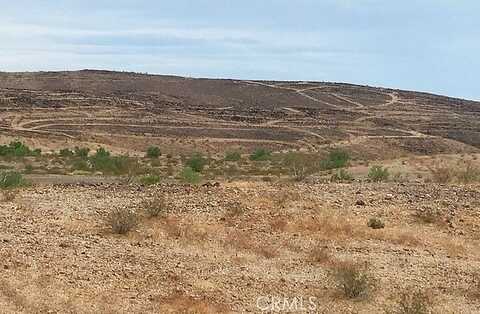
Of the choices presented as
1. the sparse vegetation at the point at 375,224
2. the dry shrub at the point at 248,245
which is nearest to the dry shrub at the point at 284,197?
the sparse vegetation at the point at 375,224

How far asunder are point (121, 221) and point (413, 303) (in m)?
5.72

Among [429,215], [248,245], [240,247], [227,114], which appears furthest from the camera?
[227,114]

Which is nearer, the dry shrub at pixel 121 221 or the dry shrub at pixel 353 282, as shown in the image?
the dry shrub at pixel 353 282

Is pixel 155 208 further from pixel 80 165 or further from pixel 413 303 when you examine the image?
pixel 80 165

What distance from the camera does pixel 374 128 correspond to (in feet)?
243

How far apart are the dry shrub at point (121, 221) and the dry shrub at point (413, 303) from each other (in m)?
5.14

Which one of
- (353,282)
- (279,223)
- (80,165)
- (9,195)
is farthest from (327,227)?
(80,165)

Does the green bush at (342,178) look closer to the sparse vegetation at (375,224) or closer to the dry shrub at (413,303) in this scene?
the sparse vegetation at (375,224)

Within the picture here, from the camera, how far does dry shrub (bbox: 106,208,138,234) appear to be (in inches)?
521

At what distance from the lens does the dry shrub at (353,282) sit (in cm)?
1066

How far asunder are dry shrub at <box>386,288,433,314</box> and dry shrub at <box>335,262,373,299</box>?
0.52 metres

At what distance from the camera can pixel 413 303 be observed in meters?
9.93

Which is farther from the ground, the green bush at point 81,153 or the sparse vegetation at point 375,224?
the sparse vegetation at point 375,224

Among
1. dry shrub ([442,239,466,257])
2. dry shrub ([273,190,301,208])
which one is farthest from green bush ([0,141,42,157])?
dry shrub ([442,239,466,257])
